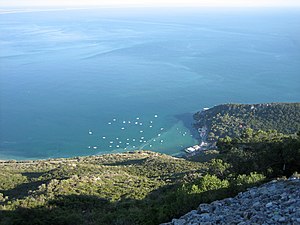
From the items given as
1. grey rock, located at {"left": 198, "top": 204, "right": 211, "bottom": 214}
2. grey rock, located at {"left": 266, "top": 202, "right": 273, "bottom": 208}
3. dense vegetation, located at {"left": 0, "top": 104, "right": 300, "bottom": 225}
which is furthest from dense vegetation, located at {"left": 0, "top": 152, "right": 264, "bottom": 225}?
grey rock, located at {"left": 266, "top": 202, "right": 273, "bottom": 208}

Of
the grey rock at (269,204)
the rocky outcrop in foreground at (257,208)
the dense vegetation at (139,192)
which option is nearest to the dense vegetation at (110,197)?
the dense vegetation at (139,192)

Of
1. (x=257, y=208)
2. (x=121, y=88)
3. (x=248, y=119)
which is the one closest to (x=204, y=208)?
(x=257, y=208)

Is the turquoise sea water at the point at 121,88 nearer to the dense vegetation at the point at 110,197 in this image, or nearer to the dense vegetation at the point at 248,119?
the dense vegetation at the point at 248,119

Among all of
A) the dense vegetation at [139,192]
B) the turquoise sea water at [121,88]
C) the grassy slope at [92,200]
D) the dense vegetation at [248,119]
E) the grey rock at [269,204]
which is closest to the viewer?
the grey rock at [269,204]

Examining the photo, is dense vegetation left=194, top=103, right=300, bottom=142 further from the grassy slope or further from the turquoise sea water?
the grassy slope

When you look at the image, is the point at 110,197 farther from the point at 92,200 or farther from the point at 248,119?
the point at 248,119

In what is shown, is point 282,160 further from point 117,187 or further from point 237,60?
point 237,60

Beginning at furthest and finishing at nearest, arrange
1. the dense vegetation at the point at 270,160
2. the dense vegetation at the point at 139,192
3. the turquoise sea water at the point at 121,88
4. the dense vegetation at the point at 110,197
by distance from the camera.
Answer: the turquoise sea water at the point at 121,88 < the dense vegetation at the point at 270,160 < the dense vegetation at the point at 139,192 < the dense vegetation at the point at 110,197

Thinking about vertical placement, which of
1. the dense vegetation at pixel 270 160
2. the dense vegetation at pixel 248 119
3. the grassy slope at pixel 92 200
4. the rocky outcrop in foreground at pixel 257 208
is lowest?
the dense vegetation at pixel 248 119
